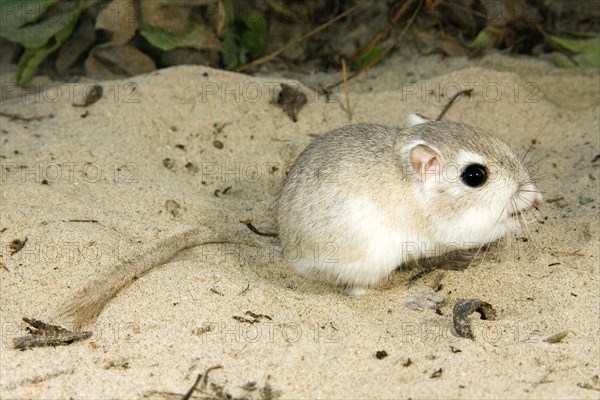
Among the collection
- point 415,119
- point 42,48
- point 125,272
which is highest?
point 42,48

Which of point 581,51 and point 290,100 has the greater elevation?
point 581,51

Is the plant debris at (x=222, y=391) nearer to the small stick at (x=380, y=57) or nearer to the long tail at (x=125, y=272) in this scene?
the long tail at (x=125, y=272)

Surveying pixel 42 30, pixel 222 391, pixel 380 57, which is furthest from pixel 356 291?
pixel 42 30

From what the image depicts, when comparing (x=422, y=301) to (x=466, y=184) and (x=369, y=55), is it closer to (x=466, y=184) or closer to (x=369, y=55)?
(x=466, y=184)

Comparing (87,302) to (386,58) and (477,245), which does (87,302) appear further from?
(386,58)

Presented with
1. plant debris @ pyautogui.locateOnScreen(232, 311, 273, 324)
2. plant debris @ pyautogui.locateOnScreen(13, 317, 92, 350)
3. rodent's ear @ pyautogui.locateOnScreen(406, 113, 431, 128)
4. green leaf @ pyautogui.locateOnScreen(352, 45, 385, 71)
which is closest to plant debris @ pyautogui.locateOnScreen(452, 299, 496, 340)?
plant debris @ pyautogui.locateOnScreen(232, 311, 273, 324)

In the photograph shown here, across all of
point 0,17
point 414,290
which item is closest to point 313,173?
point 414,290
